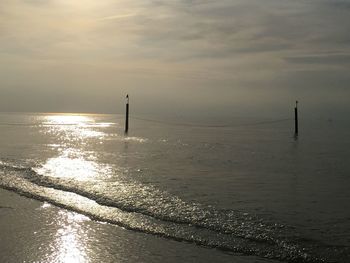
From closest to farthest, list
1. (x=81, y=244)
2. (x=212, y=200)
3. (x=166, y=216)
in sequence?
(x=81, y=244) → (x=166, y=216) → (x=212, y=200)

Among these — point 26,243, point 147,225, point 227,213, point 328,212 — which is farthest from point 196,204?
point 26,243

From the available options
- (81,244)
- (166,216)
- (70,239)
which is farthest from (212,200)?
(81,244)

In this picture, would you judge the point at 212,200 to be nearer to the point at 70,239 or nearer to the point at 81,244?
the point at 70,239

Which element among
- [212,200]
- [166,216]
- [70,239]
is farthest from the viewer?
[212,200]

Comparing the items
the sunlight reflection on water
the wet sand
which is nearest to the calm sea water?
the wet sand

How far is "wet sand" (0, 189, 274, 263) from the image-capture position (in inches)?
308

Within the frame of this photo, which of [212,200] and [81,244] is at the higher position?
[81,244]

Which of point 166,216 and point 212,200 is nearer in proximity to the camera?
point 166,216

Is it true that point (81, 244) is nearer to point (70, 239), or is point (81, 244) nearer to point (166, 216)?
point (70, 239)

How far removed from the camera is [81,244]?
8.53m

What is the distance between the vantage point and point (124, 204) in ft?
39.9

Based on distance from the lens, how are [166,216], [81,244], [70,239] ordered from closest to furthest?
[81,244] → [70,239] → [166,216]

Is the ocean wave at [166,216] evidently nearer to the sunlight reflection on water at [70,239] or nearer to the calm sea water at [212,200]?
the calm sea water at [212,200]

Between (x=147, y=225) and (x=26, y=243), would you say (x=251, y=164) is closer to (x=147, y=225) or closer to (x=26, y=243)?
(x=147, y=225)
